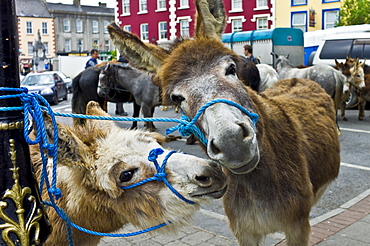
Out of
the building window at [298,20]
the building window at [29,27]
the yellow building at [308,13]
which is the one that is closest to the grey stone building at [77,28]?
the building window at [29,27]

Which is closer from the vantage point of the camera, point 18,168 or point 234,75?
point 18,168

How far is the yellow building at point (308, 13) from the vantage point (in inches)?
1265

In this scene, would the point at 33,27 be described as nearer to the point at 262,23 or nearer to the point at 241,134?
the point at 262,23

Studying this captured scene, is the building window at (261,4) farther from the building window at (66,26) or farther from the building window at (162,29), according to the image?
the building window at (66,26)

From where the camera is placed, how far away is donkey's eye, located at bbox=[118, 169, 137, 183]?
2.40m

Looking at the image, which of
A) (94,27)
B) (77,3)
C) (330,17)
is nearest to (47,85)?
(330,17)

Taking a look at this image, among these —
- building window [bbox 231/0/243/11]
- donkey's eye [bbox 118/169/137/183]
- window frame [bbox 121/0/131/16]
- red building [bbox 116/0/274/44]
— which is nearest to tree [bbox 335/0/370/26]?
red building [bbox 116/0/274/44]

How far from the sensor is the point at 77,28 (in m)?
72.2

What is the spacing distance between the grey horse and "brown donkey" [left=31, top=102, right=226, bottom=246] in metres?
8.35

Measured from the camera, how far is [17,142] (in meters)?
1.93

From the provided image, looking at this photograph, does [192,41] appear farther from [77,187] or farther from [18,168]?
[18,168]

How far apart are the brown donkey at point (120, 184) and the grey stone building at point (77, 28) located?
229 ft

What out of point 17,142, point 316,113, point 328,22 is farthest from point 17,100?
point 328,22

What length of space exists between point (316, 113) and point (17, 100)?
3.30 m
